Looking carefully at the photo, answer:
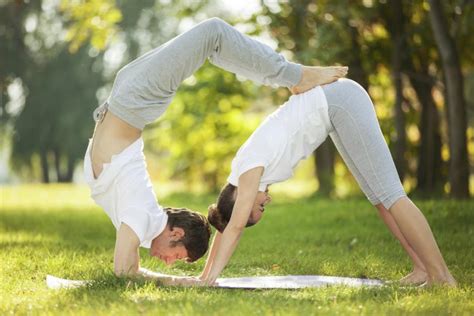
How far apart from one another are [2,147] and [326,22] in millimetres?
18832

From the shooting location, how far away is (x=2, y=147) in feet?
89.9

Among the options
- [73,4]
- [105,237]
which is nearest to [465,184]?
[105,237]

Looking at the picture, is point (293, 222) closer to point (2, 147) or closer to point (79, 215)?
point (79, 215)

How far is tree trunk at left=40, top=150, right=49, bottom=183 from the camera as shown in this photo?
27.3 m

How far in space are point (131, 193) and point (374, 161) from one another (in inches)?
57.8

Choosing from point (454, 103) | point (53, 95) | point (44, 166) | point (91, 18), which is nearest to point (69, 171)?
point (44, 166)

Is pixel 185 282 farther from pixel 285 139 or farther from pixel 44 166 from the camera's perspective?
pixel 44 166

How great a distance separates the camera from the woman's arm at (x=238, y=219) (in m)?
4.30

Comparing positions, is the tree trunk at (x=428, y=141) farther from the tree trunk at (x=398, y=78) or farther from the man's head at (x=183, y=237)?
the man's head at (x=183, y=237)

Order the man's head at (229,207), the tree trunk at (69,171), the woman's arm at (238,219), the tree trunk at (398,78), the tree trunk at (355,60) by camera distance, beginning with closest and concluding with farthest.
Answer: the woman's arm at (238,219), the man's head at (229,207), the tree trunk at (398,78), the tree trunk at (355,60), the tree trunk at (69,171)

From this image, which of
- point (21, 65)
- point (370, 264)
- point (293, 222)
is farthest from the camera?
point (21, 65)

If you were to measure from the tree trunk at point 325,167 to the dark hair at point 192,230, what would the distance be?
9583mm

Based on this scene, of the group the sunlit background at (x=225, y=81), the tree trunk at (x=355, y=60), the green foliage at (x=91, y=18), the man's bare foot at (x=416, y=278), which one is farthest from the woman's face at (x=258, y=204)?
the tree trunk at (x=355, y=60)

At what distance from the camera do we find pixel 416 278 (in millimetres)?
4789
